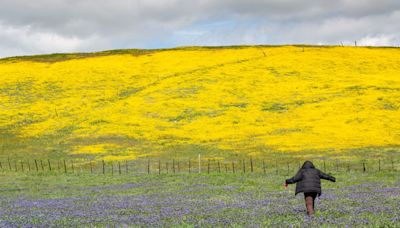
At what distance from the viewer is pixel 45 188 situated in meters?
35.8

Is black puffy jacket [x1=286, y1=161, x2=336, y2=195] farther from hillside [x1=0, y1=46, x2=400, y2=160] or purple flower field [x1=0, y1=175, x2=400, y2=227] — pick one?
hillside [x1=0, y1=46, x2=400, y2=160]

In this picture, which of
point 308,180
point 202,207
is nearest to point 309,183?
point 308,180

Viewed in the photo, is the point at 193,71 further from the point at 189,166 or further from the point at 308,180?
the point at 308,180

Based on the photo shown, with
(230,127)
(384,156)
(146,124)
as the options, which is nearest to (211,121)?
(230,127)

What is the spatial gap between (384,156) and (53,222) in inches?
1437

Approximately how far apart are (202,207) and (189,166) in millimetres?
23668

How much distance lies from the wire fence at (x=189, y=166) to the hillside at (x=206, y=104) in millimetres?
3242

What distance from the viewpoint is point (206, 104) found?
258 feet

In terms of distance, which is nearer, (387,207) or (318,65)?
(387,207)

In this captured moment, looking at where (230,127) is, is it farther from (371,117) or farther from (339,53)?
(339,53)

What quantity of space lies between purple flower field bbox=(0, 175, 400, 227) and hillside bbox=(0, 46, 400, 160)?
2280 centimetres

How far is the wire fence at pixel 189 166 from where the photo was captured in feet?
144

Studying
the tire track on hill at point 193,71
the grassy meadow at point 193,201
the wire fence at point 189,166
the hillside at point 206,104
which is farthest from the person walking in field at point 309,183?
the tire track on hill at point 193,71

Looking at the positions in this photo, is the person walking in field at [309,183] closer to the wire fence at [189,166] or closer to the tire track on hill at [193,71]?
the wire fence at [189,166]
